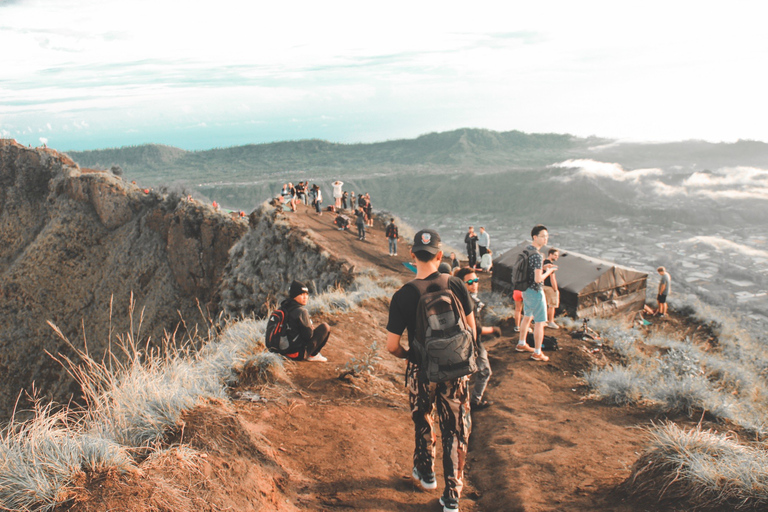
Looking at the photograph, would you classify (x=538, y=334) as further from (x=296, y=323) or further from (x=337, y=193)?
(x=337, y=193)

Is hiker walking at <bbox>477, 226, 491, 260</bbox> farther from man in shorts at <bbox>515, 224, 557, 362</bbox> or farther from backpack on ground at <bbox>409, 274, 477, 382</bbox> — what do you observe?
backpack on ground at <bbox>409, 274, 477, 382</bbox>

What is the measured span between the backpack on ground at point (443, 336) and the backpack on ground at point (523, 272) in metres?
3.67

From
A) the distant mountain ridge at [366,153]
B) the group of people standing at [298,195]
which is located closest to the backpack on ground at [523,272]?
the group of people standing at [298,195]

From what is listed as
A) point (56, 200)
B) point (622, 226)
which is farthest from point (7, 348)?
point (622, 226)

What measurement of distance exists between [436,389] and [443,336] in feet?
1.58

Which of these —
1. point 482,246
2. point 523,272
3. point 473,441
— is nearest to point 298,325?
point 473,441

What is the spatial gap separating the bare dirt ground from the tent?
23.7ft

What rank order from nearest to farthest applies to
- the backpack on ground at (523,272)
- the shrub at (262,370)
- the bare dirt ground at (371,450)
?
the bare dirt ground at (371,450), the shrub at (262,370), the backpack on ground at (523,272)

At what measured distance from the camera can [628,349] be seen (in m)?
7.93

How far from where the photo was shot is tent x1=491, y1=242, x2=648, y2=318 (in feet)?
43.4

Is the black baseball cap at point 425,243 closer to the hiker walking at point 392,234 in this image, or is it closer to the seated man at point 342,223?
the hiker walking at point 392,234

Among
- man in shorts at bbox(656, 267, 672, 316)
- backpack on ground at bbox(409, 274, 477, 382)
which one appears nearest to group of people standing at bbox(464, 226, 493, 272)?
man in shorts at bbox(656, 267, 672, 316)

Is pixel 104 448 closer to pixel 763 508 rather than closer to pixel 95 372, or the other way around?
pixel 95 372

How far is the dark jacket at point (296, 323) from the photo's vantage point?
17.9ft
